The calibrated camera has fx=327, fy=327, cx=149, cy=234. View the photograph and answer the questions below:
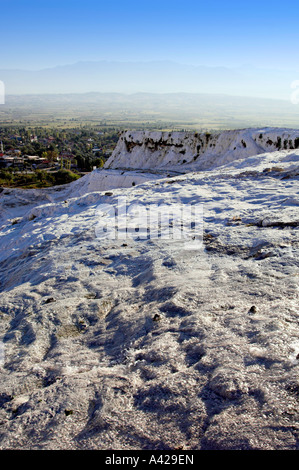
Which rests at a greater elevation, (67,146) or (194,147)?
(67,146)

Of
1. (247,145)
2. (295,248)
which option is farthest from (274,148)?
(295,248)

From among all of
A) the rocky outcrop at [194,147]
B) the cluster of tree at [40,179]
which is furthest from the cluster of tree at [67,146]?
the rocky outcrop at [194,147]

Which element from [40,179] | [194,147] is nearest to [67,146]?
[40,179]

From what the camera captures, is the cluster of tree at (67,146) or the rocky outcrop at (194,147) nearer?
the rocky outcrop at (194,147)

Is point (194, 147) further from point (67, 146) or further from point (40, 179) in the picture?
point (67, 146)

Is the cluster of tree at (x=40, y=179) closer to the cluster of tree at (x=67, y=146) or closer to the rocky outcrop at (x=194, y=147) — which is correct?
the rocky outcrop at (x=194, y=147)

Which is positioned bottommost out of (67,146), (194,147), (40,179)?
(40,179)

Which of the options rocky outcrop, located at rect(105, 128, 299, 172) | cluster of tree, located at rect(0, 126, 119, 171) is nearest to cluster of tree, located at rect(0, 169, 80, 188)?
rocky outcrop, located at rect(105, 128, 299, 172)

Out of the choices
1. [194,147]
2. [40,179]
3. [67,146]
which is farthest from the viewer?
[67,146]

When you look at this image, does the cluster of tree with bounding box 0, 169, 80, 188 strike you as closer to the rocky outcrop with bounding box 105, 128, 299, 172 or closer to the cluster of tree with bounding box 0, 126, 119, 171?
the rocky outcrop with bounding box 105, 128, 299, 172

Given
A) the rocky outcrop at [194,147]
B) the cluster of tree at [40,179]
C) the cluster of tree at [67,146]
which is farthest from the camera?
the cluster of tree at [67,146]

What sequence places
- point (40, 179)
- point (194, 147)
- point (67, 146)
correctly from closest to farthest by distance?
point (194, 147), point (40, 179), point (67, 146)

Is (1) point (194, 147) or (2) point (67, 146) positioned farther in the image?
(2) point (67, 146)
